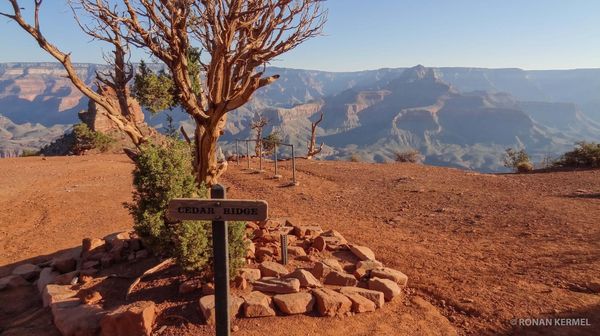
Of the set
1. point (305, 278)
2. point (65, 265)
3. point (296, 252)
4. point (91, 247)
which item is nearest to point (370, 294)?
point (305, 278)

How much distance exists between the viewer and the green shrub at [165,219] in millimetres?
5930

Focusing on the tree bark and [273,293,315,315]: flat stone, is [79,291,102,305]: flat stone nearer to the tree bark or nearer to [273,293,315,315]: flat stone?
the tree bark

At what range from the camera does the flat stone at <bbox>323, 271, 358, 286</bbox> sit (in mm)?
6445

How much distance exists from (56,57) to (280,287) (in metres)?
5.22

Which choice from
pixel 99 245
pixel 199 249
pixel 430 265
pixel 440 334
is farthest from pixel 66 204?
pixel 440 334

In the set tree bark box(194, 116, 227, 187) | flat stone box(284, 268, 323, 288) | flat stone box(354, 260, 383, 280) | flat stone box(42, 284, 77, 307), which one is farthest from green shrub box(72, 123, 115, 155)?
flat stone box(284, 268, 323, 288)

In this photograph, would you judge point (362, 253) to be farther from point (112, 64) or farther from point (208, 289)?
point (112, 64)

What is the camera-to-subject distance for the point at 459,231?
10180 millimetres

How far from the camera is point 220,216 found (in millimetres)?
3836

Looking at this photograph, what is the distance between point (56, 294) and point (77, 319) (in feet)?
4.37

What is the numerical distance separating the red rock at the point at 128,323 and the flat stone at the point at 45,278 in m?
3.10

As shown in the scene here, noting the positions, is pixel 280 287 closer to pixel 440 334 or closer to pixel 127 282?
pixel 440 334

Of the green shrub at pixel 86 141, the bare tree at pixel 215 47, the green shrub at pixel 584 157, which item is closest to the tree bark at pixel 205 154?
the bare tree at pixel 215 47

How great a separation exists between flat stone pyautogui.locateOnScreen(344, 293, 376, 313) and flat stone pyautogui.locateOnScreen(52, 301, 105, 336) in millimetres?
3395
